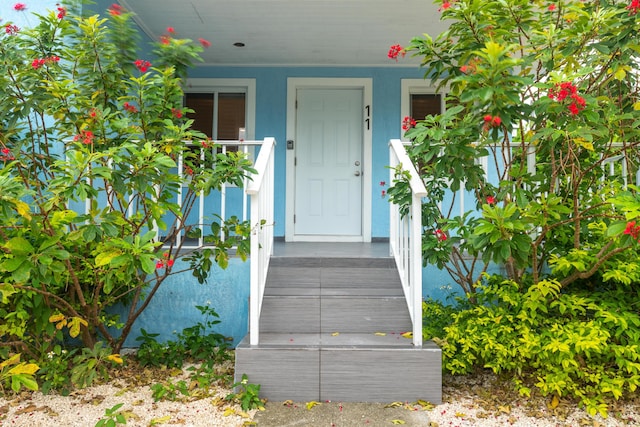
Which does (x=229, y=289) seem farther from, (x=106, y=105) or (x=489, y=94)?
(x=489, y=94)

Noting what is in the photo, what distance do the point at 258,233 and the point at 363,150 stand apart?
2.83m

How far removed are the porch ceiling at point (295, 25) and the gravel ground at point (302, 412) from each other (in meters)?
Result: 3.01

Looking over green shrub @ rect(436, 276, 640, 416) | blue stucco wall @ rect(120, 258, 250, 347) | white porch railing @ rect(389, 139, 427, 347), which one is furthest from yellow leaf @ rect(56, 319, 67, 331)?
green shrub @ rect(436, 276, 640, 416)

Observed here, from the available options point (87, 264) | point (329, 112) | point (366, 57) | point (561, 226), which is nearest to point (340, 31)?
point (366, 57)

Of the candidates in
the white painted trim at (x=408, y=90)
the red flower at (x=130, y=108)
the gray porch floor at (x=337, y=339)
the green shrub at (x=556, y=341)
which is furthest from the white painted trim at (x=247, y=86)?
the green shrub at (x=556, y=341)

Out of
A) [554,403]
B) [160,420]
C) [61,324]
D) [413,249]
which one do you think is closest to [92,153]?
[61,324]

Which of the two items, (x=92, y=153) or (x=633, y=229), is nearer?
(x=633, y=229)

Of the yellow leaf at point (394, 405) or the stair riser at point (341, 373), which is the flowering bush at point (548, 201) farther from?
the yellow leaf at point (394, 405)

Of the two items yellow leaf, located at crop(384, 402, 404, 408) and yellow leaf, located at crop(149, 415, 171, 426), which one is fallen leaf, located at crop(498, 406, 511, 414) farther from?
yellow leaf, located at crop(149, 415, 171, 426)

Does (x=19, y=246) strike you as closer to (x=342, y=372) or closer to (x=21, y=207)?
(x=21, y=207)

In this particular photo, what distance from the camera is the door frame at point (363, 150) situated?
532 centimetres

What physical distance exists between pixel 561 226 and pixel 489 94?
1240 mm

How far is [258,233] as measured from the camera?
281cm

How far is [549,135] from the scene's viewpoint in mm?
2377
